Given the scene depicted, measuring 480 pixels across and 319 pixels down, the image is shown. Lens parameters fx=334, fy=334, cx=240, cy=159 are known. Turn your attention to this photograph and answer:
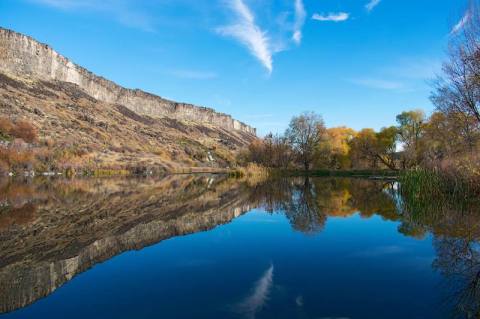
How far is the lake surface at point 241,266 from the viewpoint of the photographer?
4.36 metres

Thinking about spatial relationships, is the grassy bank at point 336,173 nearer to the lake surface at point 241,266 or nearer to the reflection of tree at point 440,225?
the reflection of tree at point 440,225

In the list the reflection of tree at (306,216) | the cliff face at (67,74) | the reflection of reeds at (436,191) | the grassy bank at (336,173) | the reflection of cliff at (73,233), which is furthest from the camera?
the cliff face at (67,74)

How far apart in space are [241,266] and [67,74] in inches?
4715

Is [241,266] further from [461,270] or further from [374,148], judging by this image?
[374,148]

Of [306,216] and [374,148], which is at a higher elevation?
[374,148]

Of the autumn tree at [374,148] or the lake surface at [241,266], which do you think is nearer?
the lake surface at [241,266]

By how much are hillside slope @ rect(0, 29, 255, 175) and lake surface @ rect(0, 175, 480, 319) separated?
42.1 meters

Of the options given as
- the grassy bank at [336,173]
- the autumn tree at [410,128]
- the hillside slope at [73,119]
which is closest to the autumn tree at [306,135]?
the grassy bank at [336,173]

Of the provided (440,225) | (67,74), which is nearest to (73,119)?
(67,74)

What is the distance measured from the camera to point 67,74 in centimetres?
10800

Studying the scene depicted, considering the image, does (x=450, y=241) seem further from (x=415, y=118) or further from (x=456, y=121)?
(x=415, y=118)

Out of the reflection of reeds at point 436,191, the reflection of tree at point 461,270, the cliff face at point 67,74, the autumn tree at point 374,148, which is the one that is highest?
the cliff face at point 67,74

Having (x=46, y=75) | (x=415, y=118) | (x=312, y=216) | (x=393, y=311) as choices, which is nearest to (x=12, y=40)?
(x=46, y=75)

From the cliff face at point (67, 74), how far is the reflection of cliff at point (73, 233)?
3489 inches
